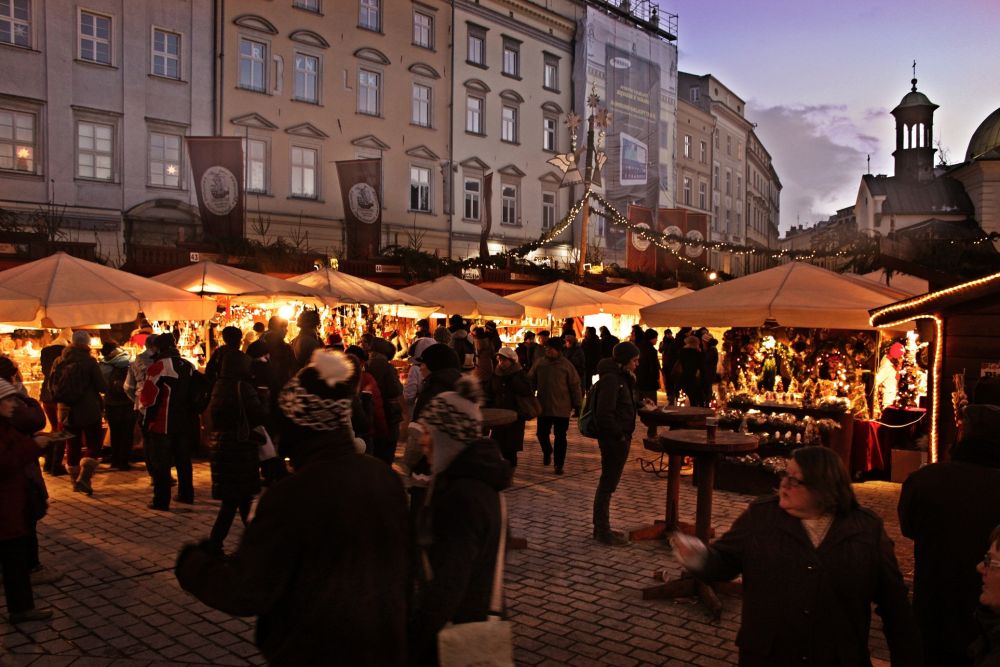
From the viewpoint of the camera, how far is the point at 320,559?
2.50 m

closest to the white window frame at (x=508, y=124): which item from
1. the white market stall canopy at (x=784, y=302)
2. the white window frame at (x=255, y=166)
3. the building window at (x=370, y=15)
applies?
the building window at (x=370, y=15)

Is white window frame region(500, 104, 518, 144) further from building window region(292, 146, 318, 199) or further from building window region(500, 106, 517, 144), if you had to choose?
building window region(292, 146, 318, 199)

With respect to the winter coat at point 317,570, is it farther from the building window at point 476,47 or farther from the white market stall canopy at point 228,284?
the building window at point 476,47

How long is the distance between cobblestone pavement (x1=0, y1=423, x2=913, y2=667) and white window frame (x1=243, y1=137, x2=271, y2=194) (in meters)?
17.9

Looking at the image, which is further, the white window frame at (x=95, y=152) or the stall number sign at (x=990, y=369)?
the white window frame at (x=95, y=152)

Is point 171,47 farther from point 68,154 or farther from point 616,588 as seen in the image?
point 616,588

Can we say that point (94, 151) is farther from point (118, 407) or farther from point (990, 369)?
point (990, 369)

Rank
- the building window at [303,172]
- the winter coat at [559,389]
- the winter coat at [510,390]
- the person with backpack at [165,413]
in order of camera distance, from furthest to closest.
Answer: the building window at [303,172] → the winter coat at [559,389] → the winter coat at [510,390] → the person with backpack at [165,413]

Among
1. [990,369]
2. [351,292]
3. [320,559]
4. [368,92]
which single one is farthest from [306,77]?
[320,559]

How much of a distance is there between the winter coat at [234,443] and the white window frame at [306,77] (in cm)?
2172

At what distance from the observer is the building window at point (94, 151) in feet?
72.0

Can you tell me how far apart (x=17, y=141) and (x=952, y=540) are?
75.6 ft

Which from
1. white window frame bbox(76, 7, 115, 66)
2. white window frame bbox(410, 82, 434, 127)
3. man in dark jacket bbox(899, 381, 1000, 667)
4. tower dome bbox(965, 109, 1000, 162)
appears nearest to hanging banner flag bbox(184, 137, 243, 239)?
white window frame bbox(76, 7, 115, 66)

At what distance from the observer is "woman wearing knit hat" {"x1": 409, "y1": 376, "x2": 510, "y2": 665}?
8.96 feet
